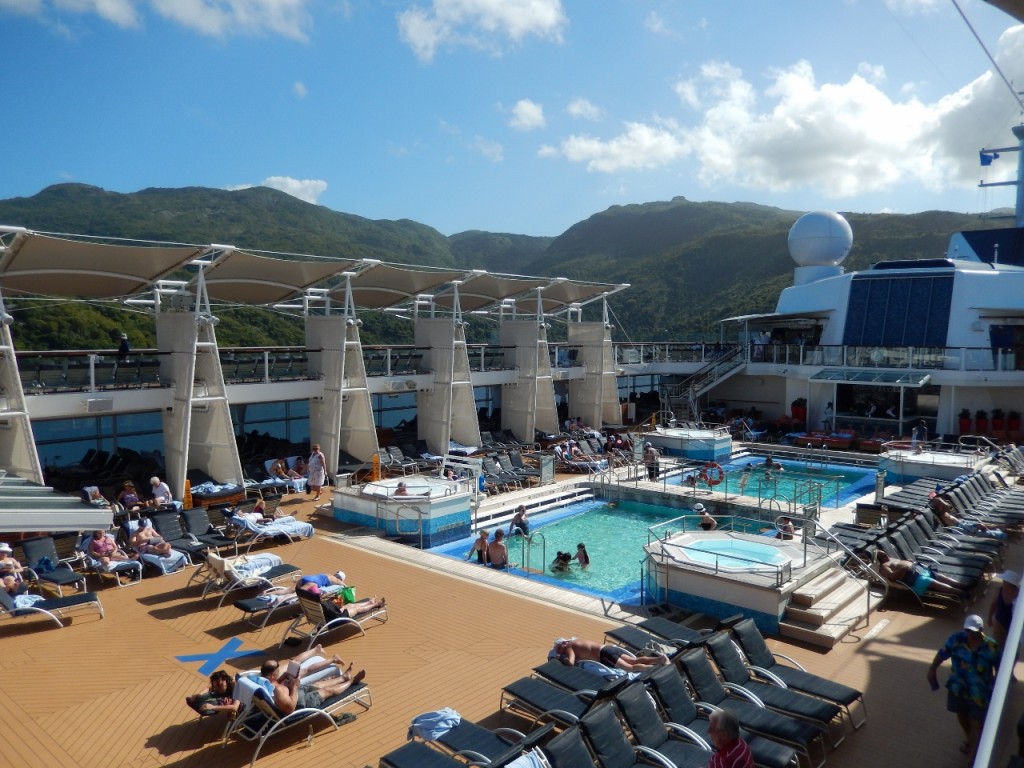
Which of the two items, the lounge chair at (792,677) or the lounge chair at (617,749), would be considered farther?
the lounge chair at (792,677)

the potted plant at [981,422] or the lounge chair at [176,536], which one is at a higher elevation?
the potted plant at [981,422]

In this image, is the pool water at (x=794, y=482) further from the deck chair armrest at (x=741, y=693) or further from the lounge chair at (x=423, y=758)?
the lounge chair at (x=423, y=758)

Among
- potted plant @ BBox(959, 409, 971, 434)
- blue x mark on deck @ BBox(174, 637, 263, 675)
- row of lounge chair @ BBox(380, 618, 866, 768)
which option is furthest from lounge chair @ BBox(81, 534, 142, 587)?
potted plant @ BBox(959, 409, 971, 434)

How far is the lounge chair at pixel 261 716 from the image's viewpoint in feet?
19.7

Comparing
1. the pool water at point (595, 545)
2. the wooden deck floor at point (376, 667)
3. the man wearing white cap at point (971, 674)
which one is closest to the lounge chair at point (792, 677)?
the wooden deck floor at point (376, 667)

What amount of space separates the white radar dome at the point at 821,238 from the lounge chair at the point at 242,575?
28.5 m

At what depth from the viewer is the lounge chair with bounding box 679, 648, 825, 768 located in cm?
550

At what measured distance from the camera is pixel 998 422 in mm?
23172

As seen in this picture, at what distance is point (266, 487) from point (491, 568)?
6815 mm

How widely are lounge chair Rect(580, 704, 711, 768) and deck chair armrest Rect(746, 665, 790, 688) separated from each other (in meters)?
1.40

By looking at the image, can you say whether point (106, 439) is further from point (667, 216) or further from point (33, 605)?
point (667, 216)

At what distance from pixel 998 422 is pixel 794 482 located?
1155cm

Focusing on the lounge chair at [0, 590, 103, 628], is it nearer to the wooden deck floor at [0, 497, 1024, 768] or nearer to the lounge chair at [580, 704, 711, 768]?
the wooden deck floor at [0, 497, 1024, 768]

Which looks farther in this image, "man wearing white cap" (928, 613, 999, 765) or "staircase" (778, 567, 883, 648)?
"staircase" (778, 567, 883, 648)
